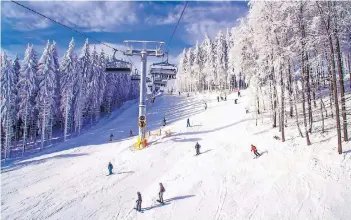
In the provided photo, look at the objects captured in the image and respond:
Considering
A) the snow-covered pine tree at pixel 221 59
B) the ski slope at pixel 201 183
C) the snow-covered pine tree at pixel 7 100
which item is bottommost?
the ski slope at pixel 201 183

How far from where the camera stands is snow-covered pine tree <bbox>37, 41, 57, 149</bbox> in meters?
39.0

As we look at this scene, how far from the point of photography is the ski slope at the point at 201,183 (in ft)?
42.2

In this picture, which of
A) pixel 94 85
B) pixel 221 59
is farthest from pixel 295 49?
pixel 221 59

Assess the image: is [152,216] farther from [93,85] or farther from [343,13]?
[93,85]

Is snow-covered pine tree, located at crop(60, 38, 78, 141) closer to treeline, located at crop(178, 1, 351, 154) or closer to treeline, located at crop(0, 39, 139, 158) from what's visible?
treeline, located at crop(0, 39, 139, 158)

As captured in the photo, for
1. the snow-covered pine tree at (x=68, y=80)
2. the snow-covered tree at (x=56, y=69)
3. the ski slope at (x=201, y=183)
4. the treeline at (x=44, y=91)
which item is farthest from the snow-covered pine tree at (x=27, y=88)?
the ski slope at (x=201, y=183)

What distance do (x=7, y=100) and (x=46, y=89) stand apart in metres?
5.57

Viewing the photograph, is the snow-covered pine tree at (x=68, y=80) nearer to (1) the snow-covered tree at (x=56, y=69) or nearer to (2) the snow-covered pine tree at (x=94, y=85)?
(1) the snow-covered tree at (x=56, y=69)

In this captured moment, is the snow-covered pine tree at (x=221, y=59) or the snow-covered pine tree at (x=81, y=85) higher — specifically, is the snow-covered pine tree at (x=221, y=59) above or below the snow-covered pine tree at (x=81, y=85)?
above

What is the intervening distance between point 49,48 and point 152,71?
24.7m

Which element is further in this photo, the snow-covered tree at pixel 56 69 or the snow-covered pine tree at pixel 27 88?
the snow-covered tree at pixel 56 69

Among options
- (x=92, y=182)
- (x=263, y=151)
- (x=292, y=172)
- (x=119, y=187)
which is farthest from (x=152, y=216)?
(x=263, y=151)

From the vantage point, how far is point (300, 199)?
42.2ft

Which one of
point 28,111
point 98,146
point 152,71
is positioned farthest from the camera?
point 28,111
